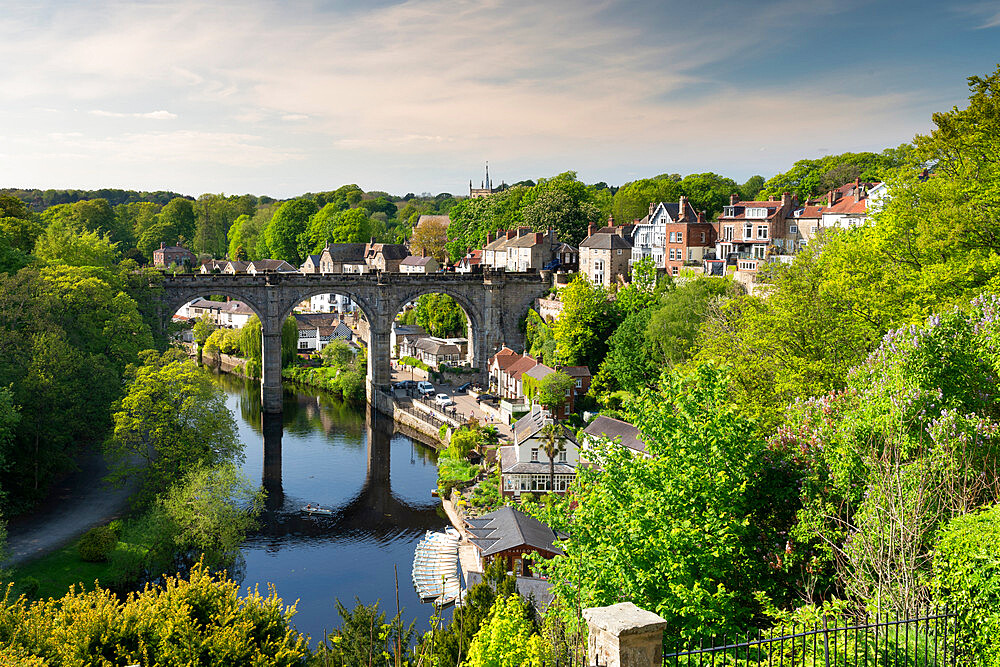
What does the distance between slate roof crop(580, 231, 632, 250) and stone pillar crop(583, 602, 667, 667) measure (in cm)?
5321

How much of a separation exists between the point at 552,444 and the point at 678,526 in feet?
68.3

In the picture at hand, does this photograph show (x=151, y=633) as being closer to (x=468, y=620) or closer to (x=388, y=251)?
(x=468, y=620)

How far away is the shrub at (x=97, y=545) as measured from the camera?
88.9ft

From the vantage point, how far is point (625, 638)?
7.02 meters

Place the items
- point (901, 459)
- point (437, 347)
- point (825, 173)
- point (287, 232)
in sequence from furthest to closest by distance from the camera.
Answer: point (287, 232) → point (825, 173) → point (437, 347) → point (901, 459)

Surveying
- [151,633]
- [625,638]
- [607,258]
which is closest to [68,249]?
[607,258]

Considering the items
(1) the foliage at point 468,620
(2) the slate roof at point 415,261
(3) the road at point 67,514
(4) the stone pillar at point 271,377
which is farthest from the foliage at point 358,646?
(2) the slate roof at point 415,261

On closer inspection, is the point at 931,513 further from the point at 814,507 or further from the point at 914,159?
the point at 914,159

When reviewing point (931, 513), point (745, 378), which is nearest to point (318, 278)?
point (745, 378)

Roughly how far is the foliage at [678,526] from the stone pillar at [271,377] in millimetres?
42742

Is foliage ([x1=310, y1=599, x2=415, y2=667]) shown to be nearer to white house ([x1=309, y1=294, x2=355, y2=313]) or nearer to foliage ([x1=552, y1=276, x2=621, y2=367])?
foliage ([x1=552, y1=276, x2=621, y2=367])

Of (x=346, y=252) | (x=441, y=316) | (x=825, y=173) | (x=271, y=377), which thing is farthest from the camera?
(x=346, y=252)

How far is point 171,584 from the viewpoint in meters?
16.0

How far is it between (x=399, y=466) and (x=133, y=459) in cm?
1329
